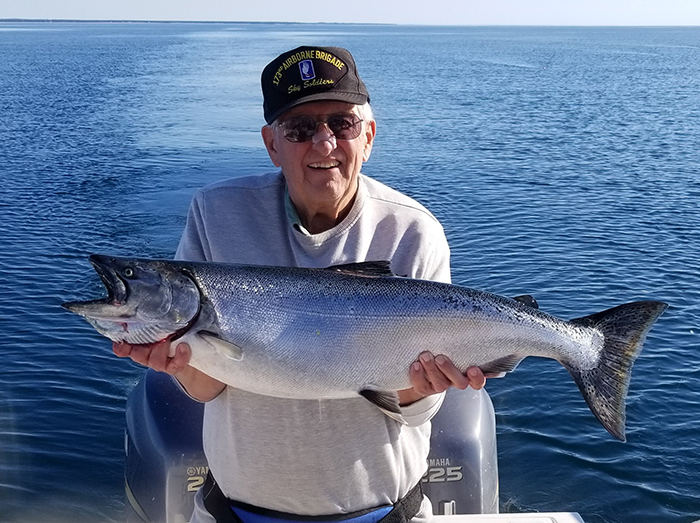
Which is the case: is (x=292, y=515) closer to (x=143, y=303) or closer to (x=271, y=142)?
(x=143, y=303)

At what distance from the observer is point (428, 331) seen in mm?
3307

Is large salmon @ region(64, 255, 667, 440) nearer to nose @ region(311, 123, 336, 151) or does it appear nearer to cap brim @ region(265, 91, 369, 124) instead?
nose @ region(311, 123, 336, 151)

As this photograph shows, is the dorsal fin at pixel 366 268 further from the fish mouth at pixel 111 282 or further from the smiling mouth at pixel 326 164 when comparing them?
the fish mouth at pixel 111 282

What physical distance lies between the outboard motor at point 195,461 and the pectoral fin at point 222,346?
2.09m

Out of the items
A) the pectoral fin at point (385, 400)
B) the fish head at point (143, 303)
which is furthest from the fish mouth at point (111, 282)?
the pectoral fin at point (385, 400)

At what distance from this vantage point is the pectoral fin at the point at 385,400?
3.13 meters

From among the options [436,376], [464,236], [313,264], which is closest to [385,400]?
[436,376]

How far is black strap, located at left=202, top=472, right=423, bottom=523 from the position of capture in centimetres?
323

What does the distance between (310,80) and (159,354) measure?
47.4 inches

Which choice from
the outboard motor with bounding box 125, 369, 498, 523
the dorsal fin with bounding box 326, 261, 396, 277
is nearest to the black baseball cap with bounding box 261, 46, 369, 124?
the dorsal fin with bounding box 326, 261, 396, 277

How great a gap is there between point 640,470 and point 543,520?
14.1 ft

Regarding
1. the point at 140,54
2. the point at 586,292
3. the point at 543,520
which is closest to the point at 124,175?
the point at 586,292

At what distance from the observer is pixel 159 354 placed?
3.12 m

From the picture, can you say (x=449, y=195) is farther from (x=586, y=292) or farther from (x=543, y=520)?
(x=543, y=520)
